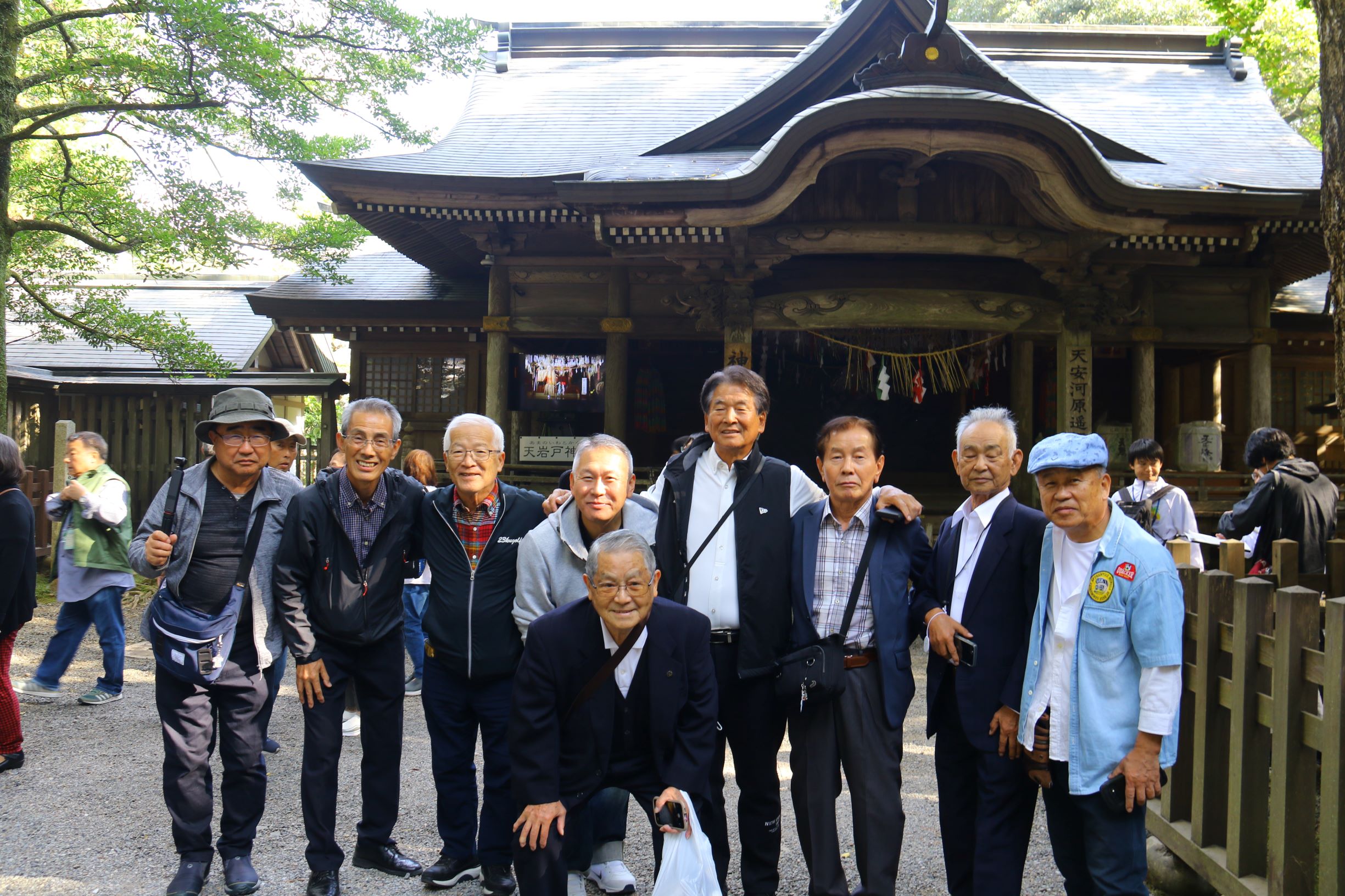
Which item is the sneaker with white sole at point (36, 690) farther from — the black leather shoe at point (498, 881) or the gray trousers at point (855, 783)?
the gray trousers at point (855, 783)

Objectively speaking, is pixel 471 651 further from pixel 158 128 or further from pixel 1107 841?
pixel 158 128

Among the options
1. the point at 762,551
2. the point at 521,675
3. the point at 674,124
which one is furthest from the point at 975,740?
the point at 674,124

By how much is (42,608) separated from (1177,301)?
12.8m

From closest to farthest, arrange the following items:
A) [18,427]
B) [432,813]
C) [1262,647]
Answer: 1. [1262,647]
2. [432,813]
3. [18,427]

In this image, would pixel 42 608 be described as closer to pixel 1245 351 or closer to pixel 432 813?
pixel 432 813

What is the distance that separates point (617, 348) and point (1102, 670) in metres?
7.67

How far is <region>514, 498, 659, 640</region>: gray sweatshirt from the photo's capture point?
10.9ft

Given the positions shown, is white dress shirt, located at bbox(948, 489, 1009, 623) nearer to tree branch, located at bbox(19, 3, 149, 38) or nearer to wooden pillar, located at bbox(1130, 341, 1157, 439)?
wooden pillar, located at bbox(1130, 341, 1157, 439)

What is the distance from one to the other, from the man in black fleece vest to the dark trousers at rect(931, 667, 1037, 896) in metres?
0.56

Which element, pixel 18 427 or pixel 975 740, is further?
pixel 18 427

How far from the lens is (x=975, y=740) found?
9.50 feet

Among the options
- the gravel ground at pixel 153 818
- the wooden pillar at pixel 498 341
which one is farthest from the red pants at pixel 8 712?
the wooden pillar at pixel 498 341

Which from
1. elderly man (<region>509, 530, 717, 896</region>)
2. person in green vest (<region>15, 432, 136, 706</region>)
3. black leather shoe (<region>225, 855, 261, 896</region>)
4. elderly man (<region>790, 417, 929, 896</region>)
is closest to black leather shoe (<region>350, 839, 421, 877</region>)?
black leather shoe (<region>225, 855, 261, 896</region>)

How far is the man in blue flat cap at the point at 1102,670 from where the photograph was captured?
2510 mm
